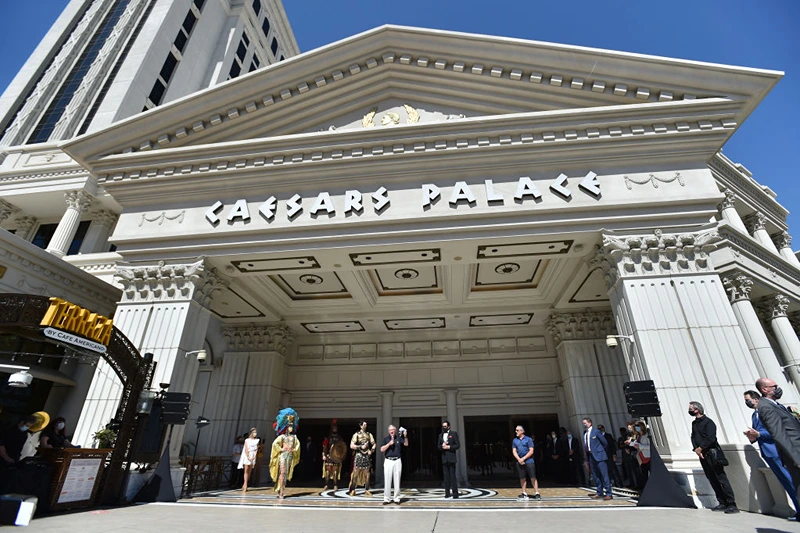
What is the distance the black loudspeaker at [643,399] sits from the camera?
7.49 metres

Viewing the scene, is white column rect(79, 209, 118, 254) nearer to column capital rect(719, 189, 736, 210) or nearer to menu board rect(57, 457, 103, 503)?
menu board rect(57, 457, 103, 503)

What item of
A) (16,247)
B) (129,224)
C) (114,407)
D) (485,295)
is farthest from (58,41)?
(485,295)

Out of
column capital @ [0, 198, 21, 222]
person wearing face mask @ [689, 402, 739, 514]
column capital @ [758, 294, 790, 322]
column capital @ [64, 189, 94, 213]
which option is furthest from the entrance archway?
column capital @ [758, 294, 790, 322]

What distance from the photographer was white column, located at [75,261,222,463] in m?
9.36

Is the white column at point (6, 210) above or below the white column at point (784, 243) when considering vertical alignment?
above

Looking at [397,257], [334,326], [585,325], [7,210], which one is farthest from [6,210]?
[585,325]

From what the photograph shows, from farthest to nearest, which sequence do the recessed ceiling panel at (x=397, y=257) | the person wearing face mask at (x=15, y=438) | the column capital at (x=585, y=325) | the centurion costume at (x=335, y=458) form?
the column capital at (x=585, y=325) → the centurion costume at (x=335, y=458) → the recessed ceiling panel at (x=397, y=257) → the person wearing face mask at (x=15, y=438)

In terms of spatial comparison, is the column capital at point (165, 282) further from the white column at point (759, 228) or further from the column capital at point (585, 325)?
the white column at point (759, 228)

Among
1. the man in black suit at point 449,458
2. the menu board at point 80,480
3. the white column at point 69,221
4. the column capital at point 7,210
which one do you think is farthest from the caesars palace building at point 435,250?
the column capital at point 7,210

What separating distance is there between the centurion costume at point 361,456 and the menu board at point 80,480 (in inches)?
211

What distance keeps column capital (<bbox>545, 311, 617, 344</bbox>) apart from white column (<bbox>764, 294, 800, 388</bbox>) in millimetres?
6580

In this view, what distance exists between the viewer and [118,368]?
8.62 metres

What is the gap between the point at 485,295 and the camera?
46.9ft

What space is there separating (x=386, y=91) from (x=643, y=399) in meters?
10.2
